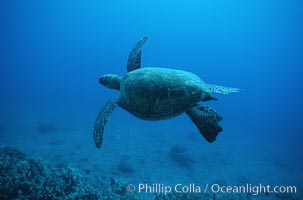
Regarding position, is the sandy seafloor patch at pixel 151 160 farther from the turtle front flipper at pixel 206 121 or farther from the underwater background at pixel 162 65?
the turtle front flipper at pixel 206 121

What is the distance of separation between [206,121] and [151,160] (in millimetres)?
9555

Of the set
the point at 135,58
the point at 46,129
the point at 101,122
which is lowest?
the point at 101,122

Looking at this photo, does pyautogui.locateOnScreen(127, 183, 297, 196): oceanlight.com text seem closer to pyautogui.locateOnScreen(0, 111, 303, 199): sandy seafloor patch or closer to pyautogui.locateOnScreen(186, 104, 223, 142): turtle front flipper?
pyautogui.locateOnScreen(0, 111, 303, 199): sandy seafloor patch

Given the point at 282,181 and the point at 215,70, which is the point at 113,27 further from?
the point at 282,181

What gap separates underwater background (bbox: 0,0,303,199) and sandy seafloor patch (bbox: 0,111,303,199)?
0.08 meters

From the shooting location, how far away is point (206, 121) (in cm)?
398

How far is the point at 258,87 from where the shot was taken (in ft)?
445

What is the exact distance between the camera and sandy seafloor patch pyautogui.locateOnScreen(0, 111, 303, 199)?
10398 mm

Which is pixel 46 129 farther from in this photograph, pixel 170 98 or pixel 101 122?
pixel 170 98

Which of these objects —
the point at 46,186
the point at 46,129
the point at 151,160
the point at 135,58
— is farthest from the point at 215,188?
the point at 46,129

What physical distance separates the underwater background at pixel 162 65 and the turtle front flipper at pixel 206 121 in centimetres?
653

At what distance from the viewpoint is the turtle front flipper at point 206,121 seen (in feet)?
12.7

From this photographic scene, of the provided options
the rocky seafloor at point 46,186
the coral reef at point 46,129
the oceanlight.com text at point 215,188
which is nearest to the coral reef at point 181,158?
the oceanlight.com text at point 215,188

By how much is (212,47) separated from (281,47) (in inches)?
1666
